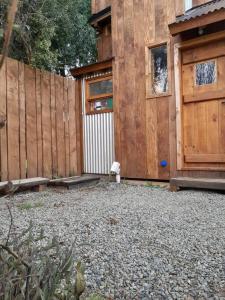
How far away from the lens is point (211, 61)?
14.8ft

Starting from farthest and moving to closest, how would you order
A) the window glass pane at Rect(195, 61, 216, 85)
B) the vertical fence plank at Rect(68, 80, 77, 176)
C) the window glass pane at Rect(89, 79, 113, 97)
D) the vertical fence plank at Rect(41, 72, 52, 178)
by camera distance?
the window glass pane at Rect(89, 79, 113, 97) < the vertical fence plank at Rect(68, 80, 77, 176) < the vertical fence plank at Rect(41, 72, 52, 178) < the window glass pane at Rect(195, 61, 216, 85)

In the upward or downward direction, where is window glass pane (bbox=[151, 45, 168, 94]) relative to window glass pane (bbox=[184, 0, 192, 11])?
downward

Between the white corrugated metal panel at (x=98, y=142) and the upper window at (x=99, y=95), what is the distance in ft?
0.40

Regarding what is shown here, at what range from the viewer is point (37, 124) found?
5020mm

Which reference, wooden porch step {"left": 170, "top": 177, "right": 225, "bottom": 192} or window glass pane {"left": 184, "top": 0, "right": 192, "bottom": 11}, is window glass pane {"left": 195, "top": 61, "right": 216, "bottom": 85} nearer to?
window glass pane {"left": 184, "top": 0, "right": 192, "bottom": 11}

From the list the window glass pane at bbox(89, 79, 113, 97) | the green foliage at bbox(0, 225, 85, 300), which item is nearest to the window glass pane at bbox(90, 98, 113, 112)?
the window glass pane at bbox(89, 79, 113, 97)

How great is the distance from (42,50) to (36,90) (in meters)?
1.49

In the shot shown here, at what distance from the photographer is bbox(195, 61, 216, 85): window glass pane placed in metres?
4.50

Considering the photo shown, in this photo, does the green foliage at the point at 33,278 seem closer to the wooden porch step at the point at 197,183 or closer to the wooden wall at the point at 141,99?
the wooden porch step at the point at 197,183

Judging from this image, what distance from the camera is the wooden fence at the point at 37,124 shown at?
456 cm

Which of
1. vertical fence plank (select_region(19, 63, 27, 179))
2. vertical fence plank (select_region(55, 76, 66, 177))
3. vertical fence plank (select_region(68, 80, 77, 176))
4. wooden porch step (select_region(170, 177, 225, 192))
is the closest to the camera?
wooden porch step (select_region(170, 177, 225, 192))

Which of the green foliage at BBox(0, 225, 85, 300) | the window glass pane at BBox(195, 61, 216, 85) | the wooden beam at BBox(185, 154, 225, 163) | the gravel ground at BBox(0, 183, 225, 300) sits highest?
the window glass pane at BBox(195, 61, 216, 85)

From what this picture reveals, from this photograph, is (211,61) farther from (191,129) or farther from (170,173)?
(170,173)

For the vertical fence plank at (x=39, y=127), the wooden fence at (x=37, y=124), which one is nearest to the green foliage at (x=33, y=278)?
the wooden fence at (x=37, y=124)
